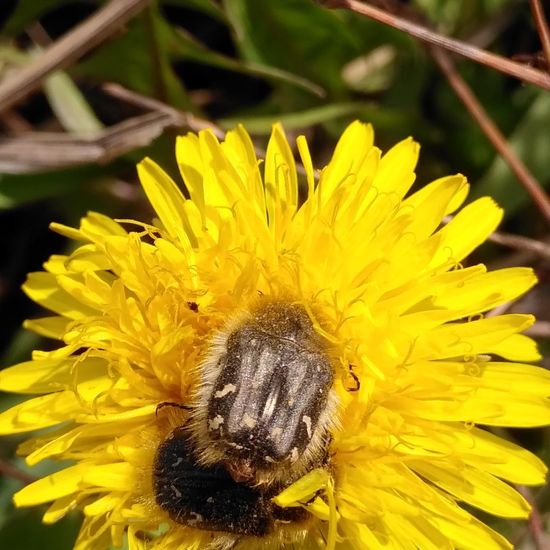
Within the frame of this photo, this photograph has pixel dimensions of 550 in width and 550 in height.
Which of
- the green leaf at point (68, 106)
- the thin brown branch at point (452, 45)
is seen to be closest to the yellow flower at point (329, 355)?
the thin brown branch at point (452, 45)

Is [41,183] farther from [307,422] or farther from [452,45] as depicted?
[307,422]

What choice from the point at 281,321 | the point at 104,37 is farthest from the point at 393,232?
the point at 104,37

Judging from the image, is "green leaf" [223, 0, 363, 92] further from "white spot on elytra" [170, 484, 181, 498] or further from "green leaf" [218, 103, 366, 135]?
"white spot on elytra" [170, 484, 181, 498]

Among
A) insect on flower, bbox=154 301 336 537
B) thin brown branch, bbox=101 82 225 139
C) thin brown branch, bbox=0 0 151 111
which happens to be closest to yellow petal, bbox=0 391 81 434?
insect on flower, bbox=154 301 336 537

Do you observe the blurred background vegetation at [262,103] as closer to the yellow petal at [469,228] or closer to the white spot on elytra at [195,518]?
the yellow petal at [469,228]

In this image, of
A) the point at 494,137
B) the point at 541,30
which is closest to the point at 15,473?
the point at 494,137
